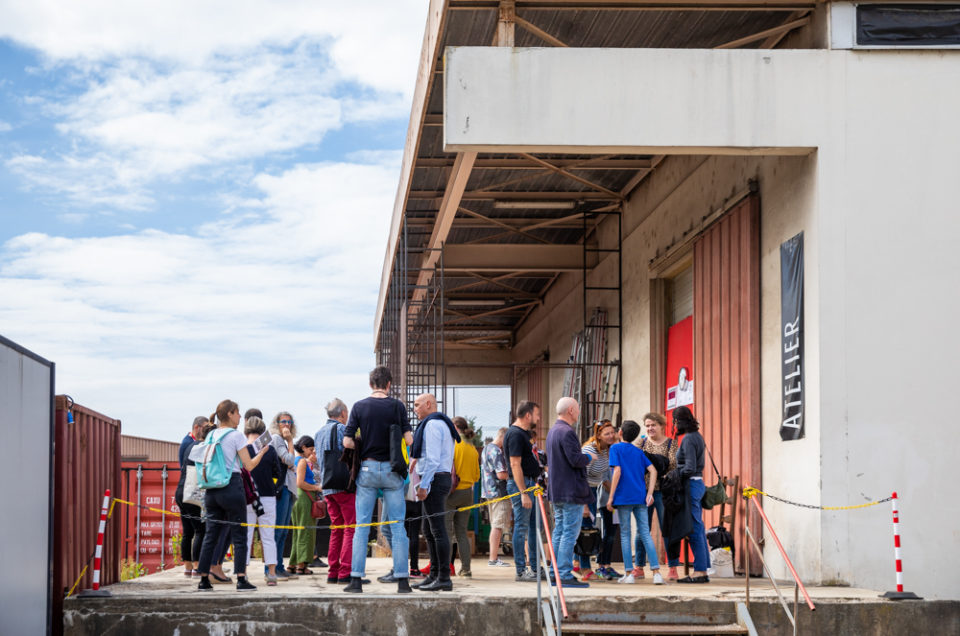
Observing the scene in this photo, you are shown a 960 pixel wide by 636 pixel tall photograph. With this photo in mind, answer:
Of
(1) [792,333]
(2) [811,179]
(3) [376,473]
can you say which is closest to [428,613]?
(3) [376,473]

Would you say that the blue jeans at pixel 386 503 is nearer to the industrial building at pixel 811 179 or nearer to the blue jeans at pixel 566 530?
the blue jeans at pixel 566 530

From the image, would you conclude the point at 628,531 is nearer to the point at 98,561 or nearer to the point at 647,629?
the point at 647,629

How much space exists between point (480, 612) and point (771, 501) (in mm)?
4474

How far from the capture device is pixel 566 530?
35.3 feet

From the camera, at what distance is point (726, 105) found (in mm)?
11805

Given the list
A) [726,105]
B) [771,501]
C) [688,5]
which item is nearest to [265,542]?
[771,501]

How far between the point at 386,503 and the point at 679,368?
26.8 feet

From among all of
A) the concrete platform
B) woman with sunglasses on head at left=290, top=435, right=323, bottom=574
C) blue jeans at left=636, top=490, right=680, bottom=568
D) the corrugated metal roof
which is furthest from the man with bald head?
the corrugated metal roof

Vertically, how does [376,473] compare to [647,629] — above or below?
above

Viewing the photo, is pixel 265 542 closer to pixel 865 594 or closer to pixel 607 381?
pixel 865 594

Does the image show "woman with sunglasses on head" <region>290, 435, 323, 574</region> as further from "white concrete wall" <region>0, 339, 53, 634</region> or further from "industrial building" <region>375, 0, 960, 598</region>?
"industrial building" <region>375, 0, 960, 598</region>

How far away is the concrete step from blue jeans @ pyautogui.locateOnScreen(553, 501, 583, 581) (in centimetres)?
137

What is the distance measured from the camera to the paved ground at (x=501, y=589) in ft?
32.3

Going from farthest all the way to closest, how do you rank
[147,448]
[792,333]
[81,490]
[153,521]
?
[147,448], [153,521], [792,333], [81,490]
